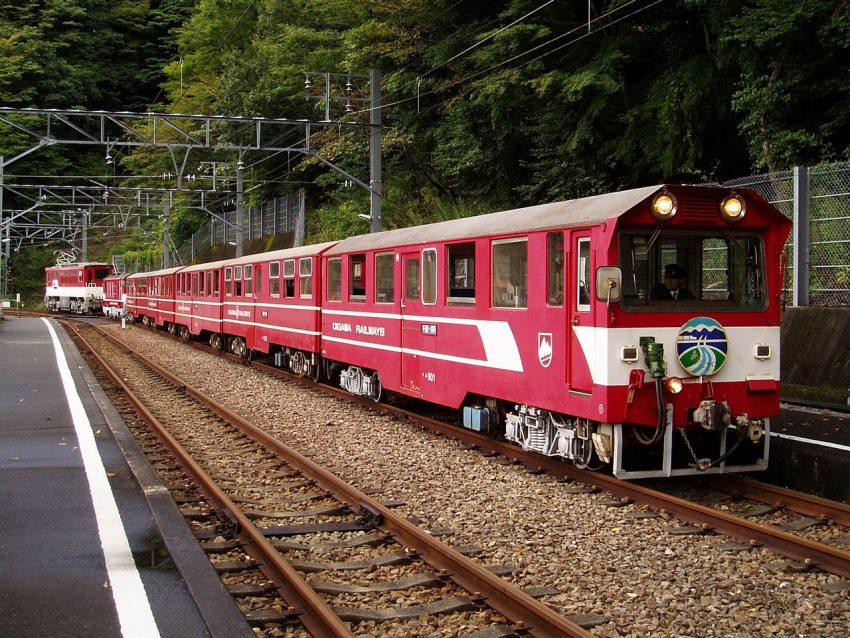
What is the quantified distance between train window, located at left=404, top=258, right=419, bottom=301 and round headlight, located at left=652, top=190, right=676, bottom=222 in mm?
4618

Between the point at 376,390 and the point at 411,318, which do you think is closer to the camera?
the point at 411,318

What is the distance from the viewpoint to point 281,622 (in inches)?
217

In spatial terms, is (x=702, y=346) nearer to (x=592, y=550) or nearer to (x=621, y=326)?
(x=621, y=326)

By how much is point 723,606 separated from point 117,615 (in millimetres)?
3613

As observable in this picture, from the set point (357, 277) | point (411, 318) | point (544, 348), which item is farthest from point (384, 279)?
point (544, 348)

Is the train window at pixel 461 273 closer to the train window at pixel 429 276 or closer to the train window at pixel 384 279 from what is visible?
the train window at pixel 429 276

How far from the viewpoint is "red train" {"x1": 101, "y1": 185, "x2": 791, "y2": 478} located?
834cm

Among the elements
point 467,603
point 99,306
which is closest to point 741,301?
point 467,603

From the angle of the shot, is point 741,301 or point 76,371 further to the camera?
point 76,371

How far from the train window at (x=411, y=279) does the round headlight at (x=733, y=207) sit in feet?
15.5

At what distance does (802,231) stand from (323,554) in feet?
33.7

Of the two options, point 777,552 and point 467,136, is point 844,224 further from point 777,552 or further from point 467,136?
point 467,136

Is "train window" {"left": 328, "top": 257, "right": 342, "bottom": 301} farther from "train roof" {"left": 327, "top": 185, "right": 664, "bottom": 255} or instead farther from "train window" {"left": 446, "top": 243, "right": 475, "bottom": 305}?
"train window" {"left": 446, "top": 243, "right": 475, "bottom": 305}

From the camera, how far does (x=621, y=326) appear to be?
27.1ft
